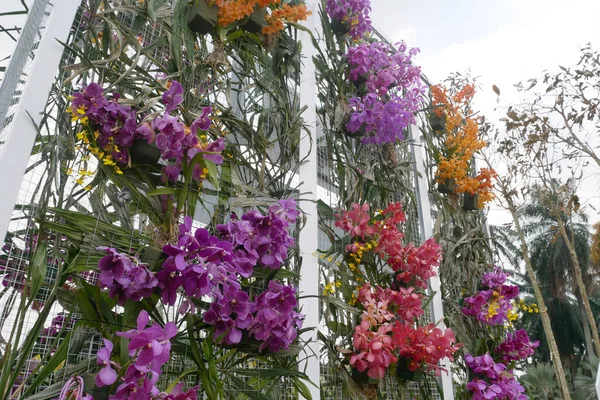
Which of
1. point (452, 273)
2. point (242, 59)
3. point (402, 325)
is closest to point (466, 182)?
point (452, 273)

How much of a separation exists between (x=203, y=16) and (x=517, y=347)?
273 cm

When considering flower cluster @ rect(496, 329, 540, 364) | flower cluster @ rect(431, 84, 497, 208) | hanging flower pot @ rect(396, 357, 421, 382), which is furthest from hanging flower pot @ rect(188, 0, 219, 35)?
flower cluster @ rect(496, 329, 540, 364)

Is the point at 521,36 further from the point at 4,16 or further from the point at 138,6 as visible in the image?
the point at 4,16

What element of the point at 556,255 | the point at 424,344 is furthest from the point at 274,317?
the point at 556,255

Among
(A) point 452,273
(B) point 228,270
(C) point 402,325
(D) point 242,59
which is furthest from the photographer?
(A) point 452,273

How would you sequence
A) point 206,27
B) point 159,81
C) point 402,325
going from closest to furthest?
1. point 159,81
2. point 206,27
3. point 402,325

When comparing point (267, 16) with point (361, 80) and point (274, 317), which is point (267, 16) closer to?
point (361, 80)

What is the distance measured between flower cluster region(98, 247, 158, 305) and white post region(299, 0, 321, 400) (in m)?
0.68

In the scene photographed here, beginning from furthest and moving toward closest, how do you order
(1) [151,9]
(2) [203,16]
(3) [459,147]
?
(3) [459,147], (2) [203,16], (1) [151,9]

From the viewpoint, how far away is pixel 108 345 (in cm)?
97

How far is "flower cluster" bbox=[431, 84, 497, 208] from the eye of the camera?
3.28m

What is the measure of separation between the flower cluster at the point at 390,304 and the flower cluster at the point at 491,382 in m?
0.69

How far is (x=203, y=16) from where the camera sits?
5.25ft

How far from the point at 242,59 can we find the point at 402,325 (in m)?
1.40
